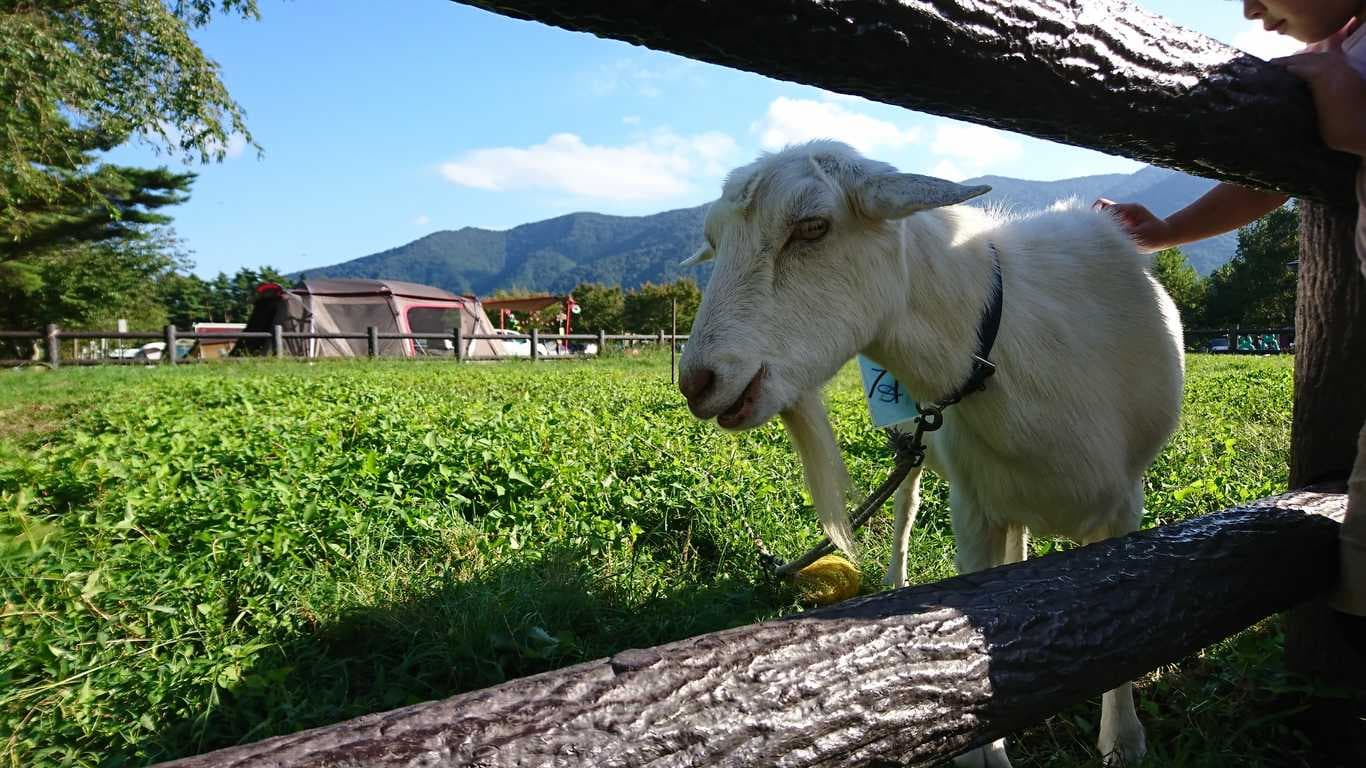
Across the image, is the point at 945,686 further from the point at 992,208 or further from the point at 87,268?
the point at 87,268

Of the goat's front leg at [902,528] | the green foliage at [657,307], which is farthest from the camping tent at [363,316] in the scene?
the green foliage at [657,307]

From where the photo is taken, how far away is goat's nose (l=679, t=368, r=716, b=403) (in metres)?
1.56

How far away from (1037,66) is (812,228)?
64cm

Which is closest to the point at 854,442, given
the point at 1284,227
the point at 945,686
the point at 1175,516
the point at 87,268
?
the point at 1175,516

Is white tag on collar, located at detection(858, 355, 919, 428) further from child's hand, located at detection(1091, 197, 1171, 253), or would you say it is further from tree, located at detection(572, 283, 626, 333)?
tree, located at detection(572, 283, 626, 333)

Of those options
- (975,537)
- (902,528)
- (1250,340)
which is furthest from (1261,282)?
(975,537)

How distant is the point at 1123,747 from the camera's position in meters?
1.97

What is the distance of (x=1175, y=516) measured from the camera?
331cm

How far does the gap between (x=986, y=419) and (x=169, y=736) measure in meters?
2.40

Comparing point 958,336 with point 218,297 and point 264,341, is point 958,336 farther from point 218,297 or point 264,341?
point 218,297

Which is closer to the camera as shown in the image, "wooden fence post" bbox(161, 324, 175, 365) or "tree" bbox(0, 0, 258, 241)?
"tree" bbox(0, 0, 258, 241)

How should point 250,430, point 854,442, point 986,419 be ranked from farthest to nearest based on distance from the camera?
point 854,442
point 250,430
point 986,419

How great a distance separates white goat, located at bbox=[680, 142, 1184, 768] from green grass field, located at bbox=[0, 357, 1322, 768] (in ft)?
2.18

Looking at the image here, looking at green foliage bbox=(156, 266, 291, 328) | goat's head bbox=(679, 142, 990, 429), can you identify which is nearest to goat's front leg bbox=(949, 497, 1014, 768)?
goat's head bbox=(679, 142, 990, 429)
